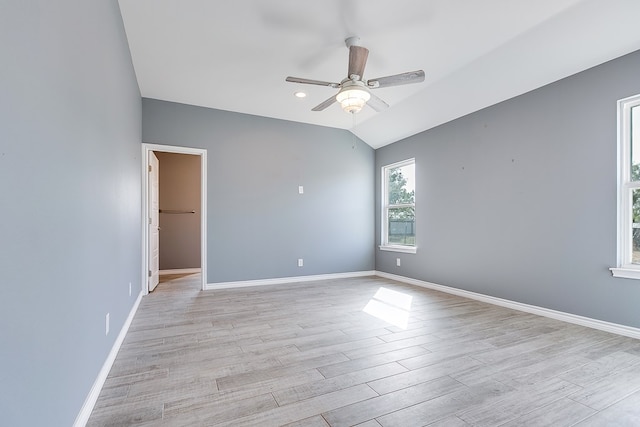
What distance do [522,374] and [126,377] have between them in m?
2.50

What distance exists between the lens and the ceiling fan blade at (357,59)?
103 inches

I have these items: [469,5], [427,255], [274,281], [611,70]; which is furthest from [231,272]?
[611,70]

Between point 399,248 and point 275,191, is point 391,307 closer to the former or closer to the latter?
point 399,248

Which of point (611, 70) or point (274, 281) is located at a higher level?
point (611, 70)

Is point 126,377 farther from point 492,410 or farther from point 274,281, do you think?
point 274,281

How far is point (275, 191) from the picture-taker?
496 cm

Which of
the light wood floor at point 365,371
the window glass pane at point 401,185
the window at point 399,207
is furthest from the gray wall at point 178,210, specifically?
the window glass pane at point 401,185

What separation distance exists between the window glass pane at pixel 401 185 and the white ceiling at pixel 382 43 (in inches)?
51.2

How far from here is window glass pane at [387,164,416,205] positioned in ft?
16.8

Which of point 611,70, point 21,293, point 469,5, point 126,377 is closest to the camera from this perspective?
point 21,293

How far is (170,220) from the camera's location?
6.19m

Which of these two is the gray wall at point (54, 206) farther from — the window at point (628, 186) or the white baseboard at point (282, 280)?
the window at point (628, 186)

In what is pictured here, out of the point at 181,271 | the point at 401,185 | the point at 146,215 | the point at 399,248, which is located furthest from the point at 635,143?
the point at 181,271

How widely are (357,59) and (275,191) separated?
8.84 ft
